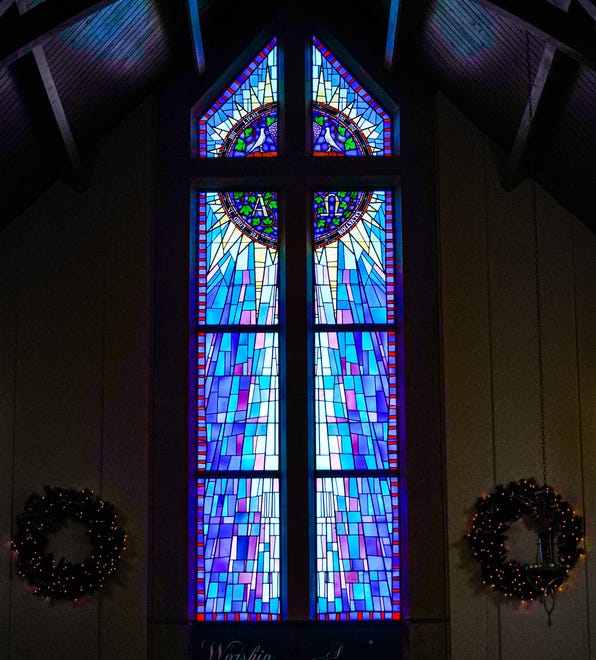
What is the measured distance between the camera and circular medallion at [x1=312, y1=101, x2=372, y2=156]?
10.8 meters

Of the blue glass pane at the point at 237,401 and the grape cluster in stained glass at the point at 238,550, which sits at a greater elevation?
the blue glass pane at the point at 237,401

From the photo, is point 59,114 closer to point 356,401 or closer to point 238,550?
point 356,401

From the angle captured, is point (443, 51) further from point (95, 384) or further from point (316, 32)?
point (95, 384)

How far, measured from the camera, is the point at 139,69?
33.0 feet

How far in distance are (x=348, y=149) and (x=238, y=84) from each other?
1191 mm

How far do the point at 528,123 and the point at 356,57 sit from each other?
2.06 meters

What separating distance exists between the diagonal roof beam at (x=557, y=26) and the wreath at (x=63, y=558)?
511 centimetres

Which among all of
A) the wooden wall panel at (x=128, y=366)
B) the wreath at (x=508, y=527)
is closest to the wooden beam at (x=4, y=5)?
the wooden wall panel at (x=128, y=366)

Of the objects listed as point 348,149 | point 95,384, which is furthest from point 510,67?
point 95,384

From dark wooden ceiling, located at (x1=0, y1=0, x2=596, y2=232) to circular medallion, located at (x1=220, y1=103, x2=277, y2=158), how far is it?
0.54 meters

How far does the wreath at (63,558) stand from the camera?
981 centimetres

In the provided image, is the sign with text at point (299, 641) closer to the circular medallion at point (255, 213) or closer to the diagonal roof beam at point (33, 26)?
the circular medallion at point (255, 213)

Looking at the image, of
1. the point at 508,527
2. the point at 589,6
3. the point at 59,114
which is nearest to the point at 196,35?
the point at 59,114

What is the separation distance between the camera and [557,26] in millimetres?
7820
